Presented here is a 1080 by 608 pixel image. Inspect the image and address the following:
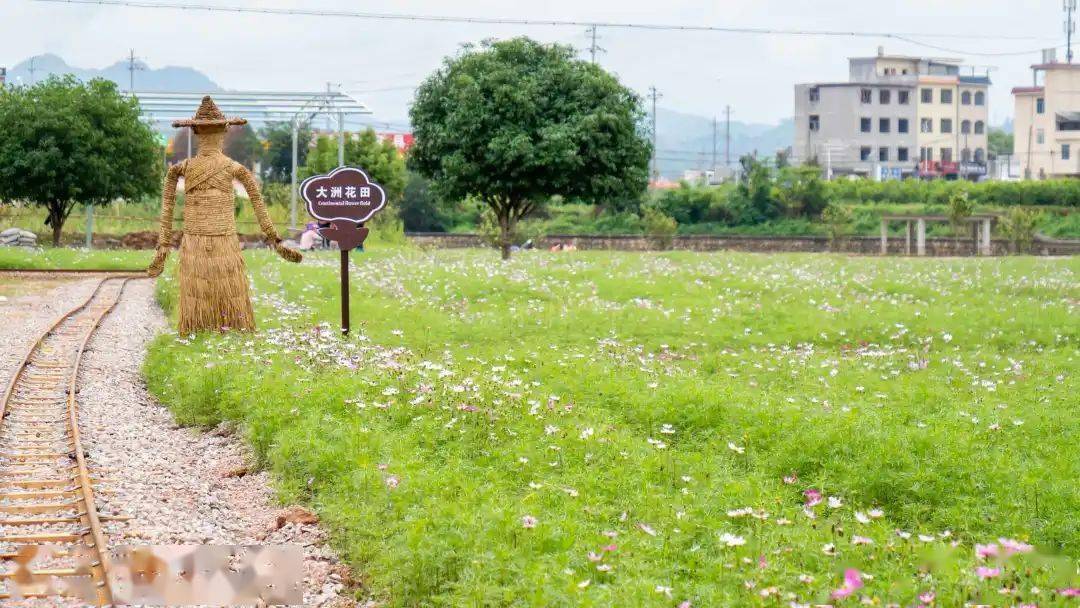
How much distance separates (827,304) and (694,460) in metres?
13.5

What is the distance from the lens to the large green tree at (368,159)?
62156 millimetres

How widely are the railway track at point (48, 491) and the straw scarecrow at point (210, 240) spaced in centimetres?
189

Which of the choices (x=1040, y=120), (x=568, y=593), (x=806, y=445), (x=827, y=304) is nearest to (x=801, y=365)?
(x=806, y=445)

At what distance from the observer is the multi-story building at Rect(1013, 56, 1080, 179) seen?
90062mm

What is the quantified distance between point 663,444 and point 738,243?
60557 mm

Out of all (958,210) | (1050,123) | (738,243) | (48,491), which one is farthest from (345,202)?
(1050,123)

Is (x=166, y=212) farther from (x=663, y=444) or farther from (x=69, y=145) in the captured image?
(x=69, y=145)

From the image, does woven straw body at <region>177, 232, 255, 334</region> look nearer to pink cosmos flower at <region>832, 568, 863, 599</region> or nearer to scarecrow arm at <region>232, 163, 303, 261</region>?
scarecrow arm at <region>232, 163, 303, 261</region>

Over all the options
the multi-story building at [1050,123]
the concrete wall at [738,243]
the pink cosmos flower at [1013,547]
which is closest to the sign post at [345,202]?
the pink cosmos flower at [1013,547]

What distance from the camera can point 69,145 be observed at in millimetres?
44438

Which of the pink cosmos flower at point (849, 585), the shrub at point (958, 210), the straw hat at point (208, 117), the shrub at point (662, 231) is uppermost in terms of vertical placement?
the straw hat at point (208, 117)

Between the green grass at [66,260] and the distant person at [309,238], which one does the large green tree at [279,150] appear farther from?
the green grass at [66,260]

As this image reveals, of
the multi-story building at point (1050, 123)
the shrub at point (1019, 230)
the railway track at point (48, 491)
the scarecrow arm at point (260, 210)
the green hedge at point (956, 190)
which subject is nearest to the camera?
the railway track at point (48, 491)

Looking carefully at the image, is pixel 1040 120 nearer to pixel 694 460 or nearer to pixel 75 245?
pixel 75 245
